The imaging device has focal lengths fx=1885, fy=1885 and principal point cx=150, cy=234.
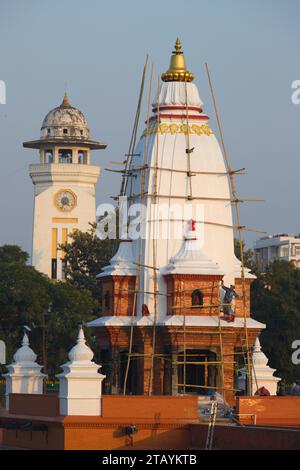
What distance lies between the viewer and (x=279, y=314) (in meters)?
70.3

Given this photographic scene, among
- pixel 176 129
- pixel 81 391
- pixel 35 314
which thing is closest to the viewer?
pixel 81 391

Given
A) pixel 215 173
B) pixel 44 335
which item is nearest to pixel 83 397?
pixel 215 173

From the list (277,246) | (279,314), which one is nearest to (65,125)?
(279,314)

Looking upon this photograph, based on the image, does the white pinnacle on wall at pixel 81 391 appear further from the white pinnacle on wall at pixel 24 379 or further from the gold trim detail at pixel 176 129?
the gold trim detail at pixel 176 129

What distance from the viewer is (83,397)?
45000 mm

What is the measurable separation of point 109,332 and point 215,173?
511cm

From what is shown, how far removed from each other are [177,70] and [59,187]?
46986 mm

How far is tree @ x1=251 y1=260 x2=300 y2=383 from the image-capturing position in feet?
226

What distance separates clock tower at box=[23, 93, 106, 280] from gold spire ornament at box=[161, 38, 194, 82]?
4525cm

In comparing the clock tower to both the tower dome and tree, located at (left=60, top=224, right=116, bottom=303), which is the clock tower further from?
tree, located at (left=60, top=224, right=116, bottom=303)

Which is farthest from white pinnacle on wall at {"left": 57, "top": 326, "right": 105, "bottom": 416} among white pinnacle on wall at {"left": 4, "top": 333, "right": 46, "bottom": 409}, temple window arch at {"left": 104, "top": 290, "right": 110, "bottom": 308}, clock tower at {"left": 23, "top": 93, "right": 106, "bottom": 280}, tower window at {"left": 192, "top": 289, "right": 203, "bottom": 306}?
clock tower at {"left": 23, "top": 93, "right": 106, "bottom": 280}

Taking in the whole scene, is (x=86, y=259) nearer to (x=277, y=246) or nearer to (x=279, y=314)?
(x=279, y=314)
